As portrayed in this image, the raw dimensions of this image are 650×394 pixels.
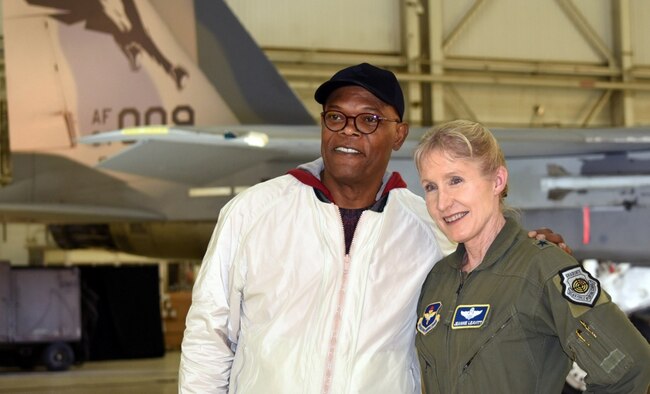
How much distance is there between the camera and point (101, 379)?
40.5ft

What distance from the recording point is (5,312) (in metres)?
Answer: 15.2

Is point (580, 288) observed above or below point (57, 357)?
above

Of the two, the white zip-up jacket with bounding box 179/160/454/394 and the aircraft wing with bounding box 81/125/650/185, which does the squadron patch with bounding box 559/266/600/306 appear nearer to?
the white zip-up jacket with bounding box 179/160/454/394

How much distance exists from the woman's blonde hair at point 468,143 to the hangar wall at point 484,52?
15.4 metres

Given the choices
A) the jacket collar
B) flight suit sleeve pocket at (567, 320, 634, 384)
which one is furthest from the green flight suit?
the jacket collar

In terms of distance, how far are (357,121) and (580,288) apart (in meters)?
0.88

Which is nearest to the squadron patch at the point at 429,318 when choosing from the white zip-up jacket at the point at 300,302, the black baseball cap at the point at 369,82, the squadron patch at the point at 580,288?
the white zip-up jacket at the point at 300,302

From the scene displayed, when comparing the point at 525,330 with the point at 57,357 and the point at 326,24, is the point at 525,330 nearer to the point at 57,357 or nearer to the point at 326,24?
the point at 57,357

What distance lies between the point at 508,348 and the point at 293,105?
9372 millimetres

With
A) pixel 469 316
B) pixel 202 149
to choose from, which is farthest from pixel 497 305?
pixel 202 149

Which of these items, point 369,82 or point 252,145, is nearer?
point 369,82

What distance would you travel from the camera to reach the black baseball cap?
254 cm

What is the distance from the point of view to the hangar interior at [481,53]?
1778cm

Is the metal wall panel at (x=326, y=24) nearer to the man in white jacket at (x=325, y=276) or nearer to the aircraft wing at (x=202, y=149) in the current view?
the aircraft wing at (x=202, y=149)
